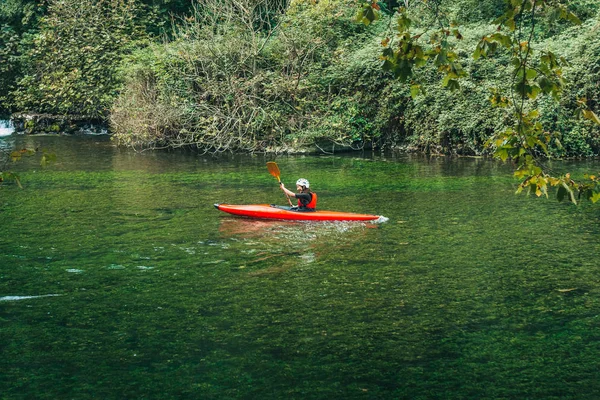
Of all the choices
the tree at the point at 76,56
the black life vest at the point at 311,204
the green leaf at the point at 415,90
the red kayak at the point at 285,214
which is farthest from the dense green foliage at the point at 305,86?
the green leaf at the point at 415,90

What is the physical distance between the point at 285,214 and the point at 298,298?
432cm

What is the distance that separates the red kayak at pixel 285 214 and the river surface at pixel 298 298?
0.60 feet

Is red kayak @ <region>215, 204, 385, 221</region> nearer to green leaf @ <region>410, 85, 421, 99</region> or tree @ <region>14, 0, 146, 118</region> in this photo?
green leaf @ <region>410, 85, 421, 99</region>

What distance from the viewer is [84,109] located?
27.1 metres

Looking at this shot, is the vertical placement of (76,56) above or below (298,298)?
above

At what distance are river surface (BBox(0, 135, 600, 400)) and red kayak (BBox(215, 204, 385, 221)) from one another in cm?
18

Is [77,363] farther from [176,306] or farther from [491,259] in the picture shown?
[491,259]

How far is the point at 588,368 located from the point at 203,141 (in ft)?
54.4

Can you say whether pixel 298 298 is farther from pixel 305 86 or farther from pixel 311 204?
pixel 305 86

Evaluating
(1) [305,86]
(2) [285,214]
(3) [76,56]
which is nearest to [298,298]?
(2) [285,214]

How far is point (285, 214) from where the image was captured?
1237 centimetres

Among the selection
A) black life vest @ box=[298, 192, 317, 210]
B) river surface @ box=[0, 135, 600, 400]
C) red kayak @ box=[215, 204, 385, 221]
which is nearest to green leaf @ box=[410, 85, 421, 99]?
river surface @ box=[0, 135, 600, 400]

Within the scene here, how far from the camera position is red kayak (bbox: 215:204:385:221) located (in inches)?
470

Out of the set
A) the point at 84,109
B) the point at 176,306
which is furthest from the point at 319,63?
the point at 176,306
